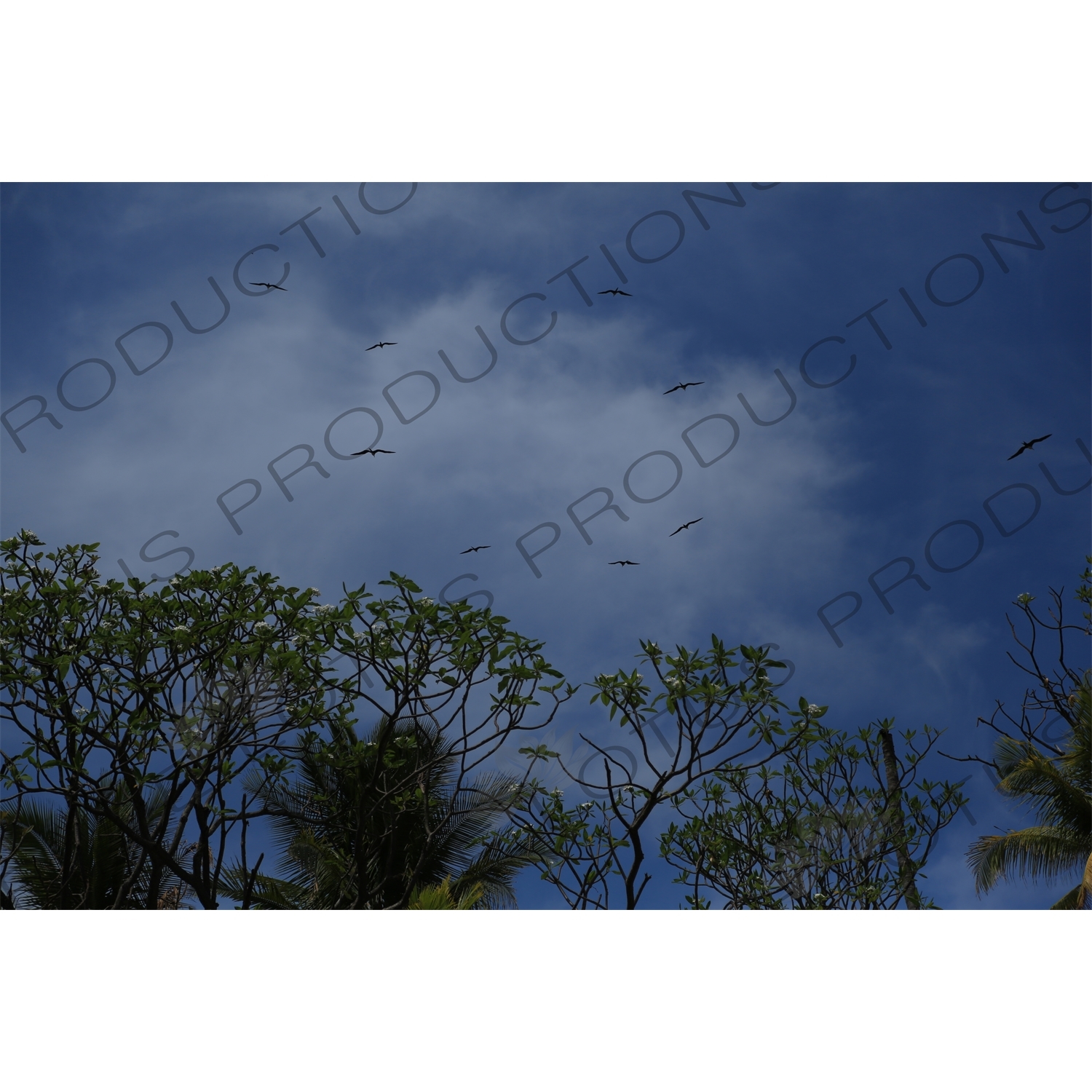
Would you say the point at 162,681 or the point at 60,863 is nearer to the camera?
the point at 162,681

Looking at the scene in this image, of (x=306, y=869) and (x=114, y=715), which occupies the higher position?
(x=114, y=715)

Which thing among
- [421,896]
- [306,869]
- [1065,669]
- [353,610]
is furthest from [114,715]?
[1065,669]

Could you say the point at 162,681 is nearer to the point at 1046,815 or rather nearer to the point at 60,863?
the point at 60,863

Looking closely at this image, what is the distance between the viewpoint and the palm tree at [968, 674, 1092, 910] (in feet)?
29.4

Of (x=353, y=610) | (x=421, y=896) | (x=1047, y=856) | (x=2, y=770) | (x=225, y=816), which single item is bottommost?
(x=1047, y=856)

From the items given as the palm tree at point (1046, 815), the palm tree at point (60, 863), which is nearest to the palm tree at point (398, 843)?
the palm tree at point (60, 863)

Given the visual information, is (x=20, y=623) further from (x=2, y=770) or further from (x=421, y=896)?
(x=421, y=896)

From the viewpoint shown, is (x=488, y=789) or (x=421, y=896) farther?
(x=488, y=789)

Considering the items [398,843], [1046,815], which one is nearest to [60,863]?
[398,843]

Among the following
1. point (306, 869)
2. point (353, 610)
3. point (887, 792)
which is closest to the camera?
point (353, 610)

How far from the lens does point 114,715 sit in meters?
5.45

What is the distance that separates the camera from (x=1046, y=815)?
9.20 meters

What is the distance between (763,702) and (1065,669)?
4602mm

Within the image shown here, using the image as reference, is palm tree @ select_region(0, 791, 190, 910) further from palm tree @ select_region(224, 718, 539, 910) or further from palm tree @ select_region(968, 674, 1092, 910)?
palm tree @ select_region(968, 674, 1092, 910)
